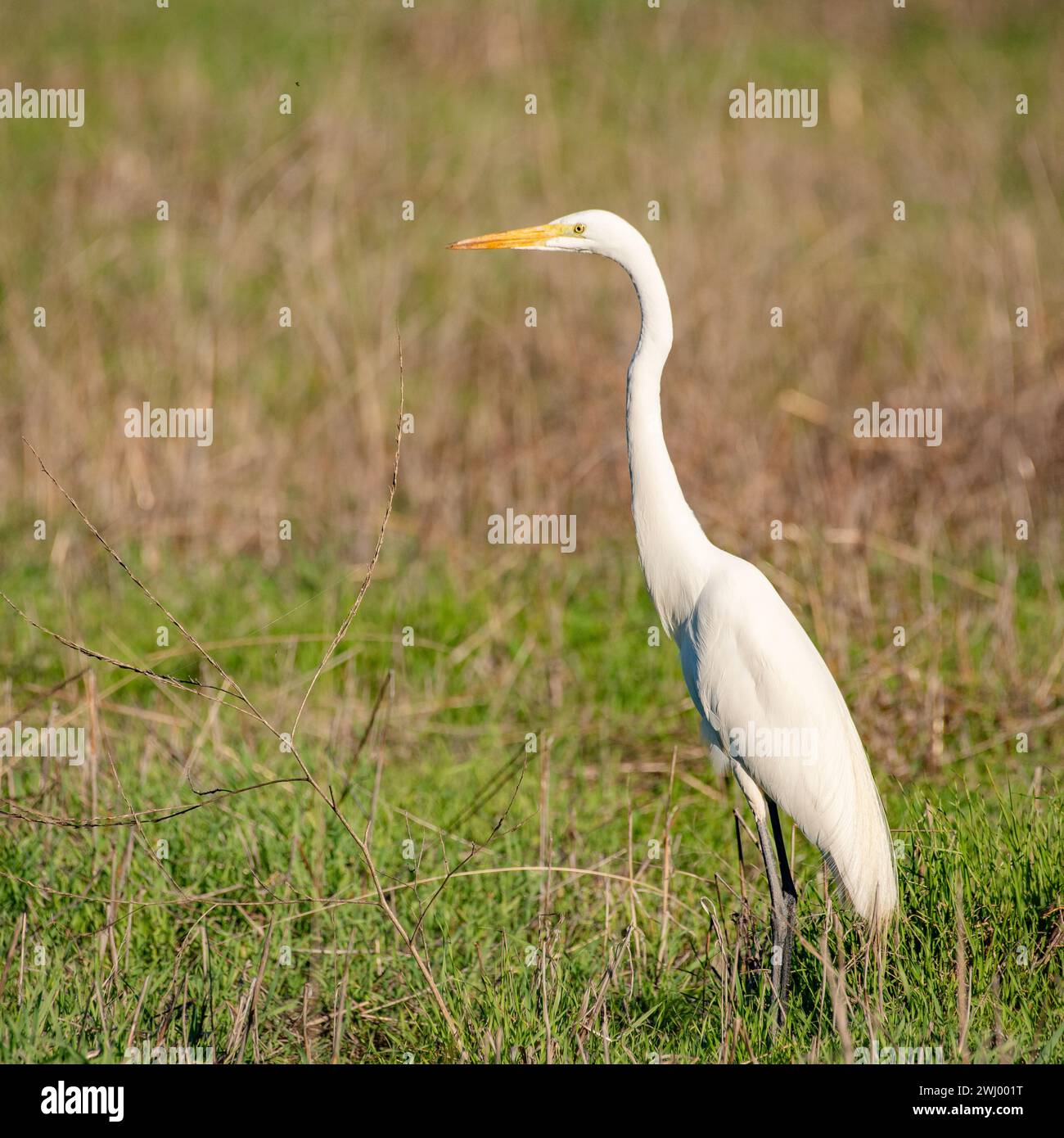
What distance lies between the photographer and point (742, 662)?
3484 millimetres

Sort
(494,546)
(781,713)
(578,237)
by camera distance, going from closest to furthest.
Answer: (578,237)
(781,713)
(494,546)

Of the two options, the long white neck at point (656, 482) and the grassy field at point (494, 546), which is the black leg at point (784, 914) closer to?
the grassy field at point (494, 546)

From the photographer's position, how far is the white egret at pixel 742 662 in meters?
3.30

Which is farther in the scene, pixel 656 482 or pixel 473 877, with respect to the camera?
pixel 473 877

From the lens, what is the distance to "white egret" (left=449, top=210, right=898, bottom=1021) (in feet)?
10.8

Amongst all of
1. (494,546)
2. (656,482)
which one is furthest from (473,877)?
(494,546)

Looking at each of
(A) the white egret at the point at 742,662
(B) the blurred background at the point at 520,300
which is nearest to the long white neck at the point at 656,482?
(A) the white egret at the point at 742,662

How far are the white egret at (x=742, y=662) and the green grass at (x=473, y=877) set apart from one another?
15 centimetres

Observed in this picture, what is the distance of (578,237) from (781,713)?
1.28m

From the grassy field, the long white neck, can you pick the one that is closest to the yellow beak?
the long white neck

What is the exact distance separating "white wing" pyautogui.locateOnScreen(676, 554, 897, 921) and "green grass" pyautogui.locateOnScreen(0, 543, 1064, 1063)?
0.19 m

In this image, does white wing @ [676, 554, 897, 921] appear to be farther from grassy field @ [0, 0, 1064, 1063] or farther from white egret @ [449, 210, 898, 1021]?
grassy field @ [0, 0, 1064, 1063]

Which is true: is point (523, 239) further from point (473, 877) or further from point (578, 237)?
point (473, 877)

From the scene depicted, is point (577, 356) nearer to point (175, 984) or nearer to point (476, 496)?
point (476, 496)
